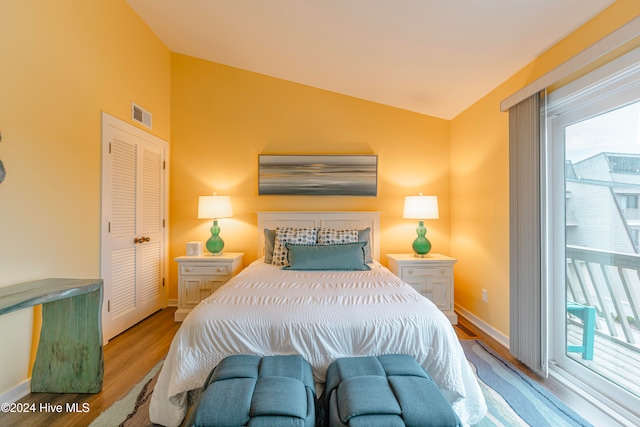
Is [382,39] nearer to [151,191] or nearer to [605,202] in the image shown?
[605,202]

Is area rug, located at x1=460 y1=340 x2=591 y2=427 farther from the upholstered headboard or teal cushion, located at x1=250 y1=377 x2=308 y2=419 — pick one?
the upholstered headboard

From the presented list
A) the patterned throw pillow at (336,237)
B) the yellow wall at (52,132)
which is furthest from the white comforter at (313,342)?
the patterned throw pillow at (336,237)

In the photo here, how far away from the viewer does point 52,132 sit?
2088 millimetres

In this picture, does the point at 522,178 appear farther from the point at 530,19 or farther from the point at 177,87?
the point at 177,87

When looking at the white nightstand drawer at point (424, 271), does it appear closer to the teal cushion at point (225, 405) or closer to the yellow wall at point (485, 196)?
the yellow wall at point (485, 196)

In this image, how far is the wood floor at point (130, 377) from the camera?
65.2 inches

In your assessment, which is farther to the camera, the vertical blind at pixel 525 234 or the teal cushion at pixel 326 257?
the teal cushion at pixel 326 257

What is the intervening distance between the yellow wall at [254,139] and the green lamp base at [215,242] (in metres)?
0.24

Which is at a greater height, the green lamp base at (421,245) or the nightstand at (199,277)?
the green lamp base at (421,245)

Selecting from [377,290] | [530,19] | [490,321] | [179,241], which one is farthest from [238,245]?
[530,19]

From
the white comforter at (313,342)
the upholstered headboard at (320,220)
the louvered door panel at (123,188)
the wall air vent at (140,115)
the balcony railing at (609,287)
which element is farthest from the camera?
the upholstered headboard at (320,220)

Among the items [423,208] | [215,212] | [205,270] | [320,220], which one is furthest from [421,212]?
[205,270]

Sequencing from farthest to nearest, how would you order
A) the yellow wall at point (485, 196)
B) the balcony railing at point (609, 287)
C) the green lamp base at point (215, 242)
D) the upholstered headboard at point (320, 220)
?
the upholstered headboard at point (320, 220) → the green lamp base at point (215, 242) → the yellow wall at point (485, 196) → the balcony railing at point (609, 287)

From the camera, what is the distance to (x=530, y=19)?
1850 mm
